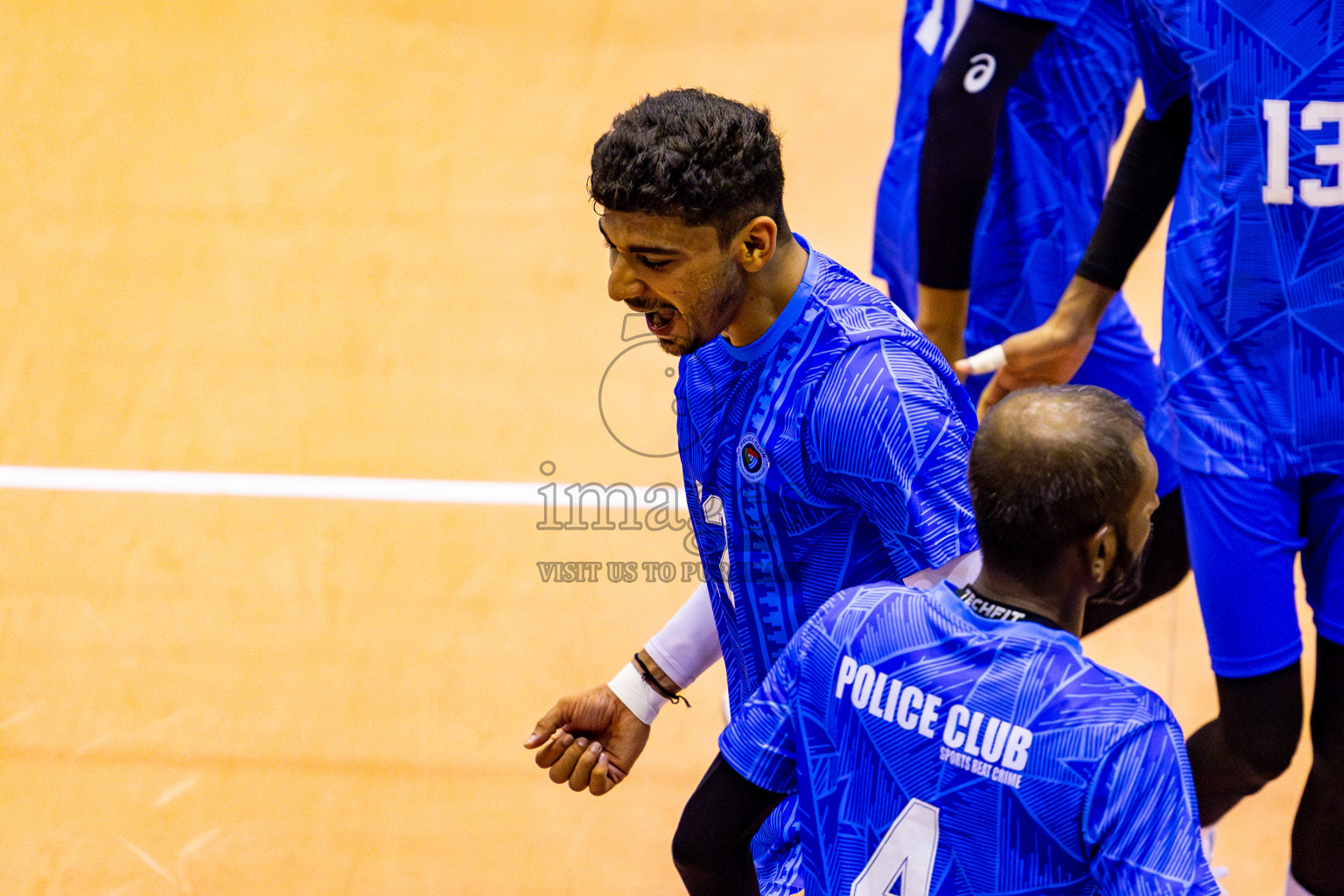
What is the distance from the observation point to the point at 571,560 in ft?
13.5

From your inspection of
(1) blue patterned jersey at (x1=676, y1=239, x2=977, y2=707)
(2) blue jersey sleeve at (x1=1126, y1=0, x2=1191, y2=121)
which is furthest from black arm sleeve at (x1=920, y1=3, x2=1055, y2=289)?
(1) blue patterned jersey at (x1=676, y1=239, x2=977, y2=707)

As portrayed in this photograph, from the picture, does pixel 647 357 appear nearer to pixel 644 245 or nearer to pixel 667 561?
pixel 667 561

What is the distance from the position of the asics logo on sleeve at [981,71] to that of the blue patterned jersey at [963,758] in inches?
59.9

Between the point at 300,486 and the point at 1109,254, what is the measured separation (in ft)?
8.70

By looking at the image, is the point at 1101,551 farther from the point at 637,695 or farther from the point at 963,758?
the point at 637,695

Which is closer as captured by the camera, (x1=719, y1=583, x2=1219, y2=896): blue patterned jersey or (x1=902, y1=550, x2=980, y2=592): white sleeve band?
(x1=719, y1=583, x2=1219, y2=896): blue patterned jersey

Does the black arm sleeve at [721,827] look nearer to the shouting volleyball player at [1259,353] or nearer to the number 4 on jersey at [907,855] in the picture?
the number 4 on jersey at [907,855]

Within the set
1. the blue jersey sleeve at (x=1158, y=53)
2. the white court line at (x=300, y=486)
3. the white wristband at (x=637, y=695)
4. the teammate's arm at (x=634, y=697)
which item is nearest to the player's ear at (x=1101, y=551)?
the teammate's arm at (x=634, y=697)

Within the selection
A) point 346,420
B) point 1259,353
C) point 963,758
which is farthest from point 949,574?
point 346,420

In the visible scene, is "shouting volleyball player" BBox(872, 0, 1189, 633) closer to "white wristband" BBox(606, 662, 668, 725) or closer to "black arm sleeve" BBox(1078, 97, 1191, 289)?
"black arm sleeve" BBox(1078, 97, 1191, 289)

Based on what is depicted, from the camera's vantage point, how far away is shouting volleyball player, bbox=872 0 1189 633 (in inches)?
109

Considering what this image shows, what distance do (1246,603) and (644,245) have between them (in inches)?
49.6

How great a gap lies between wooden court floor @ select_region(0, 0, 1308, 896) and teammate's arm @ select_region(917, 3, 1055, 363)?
1.31m

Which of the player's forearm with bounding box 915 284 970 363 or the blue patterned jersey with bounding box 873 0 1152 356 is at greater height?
the blue patterned jersey with bounding box 873 0 1152 356
